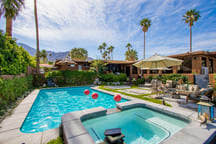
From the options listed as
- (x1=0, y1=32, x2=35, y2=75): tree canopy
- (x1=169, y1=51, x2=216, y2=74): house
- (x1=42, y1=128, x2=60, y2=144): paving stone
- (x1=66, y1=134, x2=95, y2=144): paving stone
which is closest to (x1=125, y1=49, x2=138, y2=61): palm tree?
(x1=169, y1=51, x2=216, y2=74): house

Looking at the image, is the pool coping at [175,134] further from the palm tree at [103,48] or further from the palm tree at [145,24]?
the palm tree at [103,48]

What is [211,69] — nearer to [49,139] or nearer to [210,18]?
[210,18]

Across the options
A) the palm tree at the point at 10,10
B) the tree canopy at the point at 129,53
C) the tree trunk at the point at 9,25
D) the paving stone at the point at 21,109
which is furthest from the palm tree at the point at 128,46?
the paving stone at the point at 21,109

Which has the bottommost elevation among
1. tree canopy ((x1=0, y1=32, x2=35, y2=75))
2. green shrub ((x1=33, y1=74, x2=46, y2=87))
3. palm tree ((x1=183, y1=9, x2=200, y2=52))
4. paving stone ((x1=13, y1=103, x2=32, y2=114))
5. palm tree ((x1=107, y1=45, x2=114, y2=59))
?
paving stone ((x1=13, y1=103, x2=32, y2=114))

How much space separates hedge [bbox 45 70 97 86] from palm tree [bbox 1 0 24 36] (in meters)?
6.71

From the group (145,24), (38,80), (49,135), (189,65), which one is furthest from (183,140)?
(145,24)

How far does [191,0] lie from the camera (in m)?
9.57

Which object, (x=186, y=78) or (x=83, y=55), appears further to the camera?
(x=83, y=55)

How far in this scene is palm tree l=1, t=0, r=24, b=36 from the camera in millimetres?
10961

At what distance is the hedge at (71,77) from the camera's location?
595 inches

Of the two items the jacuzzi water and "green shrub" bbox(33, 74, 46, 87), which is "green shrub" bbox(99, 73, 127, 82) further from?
the jacuzzi water

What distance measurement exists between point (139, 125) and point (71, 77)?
13.7 m

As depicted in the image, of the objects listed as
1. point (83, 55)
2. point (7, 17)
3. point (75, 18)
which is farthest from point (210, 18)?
point (83, 55)

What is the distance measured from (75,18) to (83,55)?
154 ft
